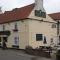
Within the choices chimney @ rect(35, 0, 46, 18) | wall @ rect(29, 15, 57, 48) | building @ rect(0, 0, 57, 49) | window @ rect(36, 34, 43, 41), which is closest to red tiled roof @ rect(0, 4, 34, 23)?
building @ rect(0, 0, 57, 49)

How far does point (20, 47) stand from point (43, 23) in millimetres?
6617

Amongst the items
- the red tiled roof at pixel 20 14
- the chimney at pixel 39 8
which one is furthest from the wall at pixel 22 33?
the chimney at pixel 39 8

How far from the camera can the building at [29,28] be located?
39.2 meters

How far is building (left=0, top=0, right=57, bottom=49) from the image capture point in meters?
39.2

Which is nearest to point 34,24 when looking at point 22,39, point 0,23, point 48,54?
point 22,39

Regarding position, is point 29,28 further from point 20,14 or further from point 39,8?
point 39,8

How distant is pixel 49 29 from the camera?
43812 millimetres

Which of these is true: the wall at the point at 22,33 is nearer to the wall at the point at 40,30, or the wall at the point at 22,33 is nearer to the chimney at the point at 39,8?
the wall at the point at 40,30

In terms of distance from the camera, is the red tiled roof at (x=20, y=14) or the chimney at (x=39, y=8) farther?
the chimney at (x=39, y=8)

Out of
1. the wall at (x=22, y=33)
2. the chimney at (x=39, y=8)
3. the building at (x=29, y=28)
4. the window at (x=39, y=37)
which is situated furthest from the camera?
the chimney at (x=39, y=8)

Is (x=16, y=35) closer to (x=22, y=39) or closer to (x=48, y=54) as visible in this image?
(x=22, y=39)

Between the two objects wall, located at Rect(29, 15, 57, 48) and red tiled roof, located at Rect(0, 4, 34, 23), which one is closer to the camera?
wall, located at Rect(29, 15, 57, 48)

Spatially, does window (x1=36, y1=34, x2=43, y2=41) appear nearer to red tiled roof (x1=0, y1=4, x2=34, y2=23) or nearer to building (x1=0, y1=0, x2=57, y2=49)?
building (x1=0, y1=0, x2=57, y2=49)

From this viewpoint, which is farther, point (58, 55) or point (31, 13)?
point (31, 13)
